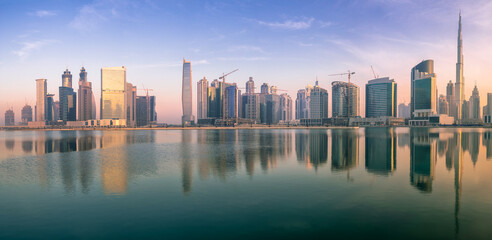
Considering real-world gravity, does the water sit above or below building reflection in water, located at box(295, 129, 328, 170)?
above

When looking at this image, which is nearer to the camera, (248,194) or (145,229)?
(145,229)

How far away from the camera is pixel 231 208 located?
21062 millimetres

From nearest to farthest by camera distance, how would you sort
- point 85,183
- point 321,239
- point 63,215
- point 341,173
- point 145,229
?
point 321,239, point 145,229, point 63,215, point 85,183, point 341,173

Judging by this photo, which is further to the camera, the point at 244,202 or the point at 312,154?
the point at 312,154

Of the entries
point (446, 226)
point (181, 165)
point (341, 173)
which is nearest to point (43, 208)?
point (181, 165)

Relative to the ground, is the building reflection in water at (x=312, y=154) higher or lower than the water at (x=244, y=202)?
lower

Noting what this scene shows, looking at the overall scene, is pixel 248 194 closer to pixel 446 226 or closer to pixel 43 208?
pixel 446 226

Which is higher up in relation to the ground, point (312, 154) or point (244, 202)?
point (244, 202)

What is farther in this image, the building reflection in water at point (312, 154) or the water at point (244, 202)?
the building reflection in water at point (312, 154)

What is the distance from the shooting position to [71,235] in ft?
53.8

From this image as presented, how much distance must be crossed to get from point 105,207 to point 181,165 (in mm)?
19257

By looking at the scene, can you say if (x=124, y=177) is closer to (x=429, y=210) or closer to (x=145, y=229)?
(x=145, y=229)

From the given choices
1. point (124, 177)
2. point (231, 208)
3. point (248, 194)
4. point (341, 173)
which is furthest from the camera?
point (341, 173)

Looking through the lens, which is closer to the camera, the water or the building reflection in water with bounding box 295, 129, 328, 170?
the water
